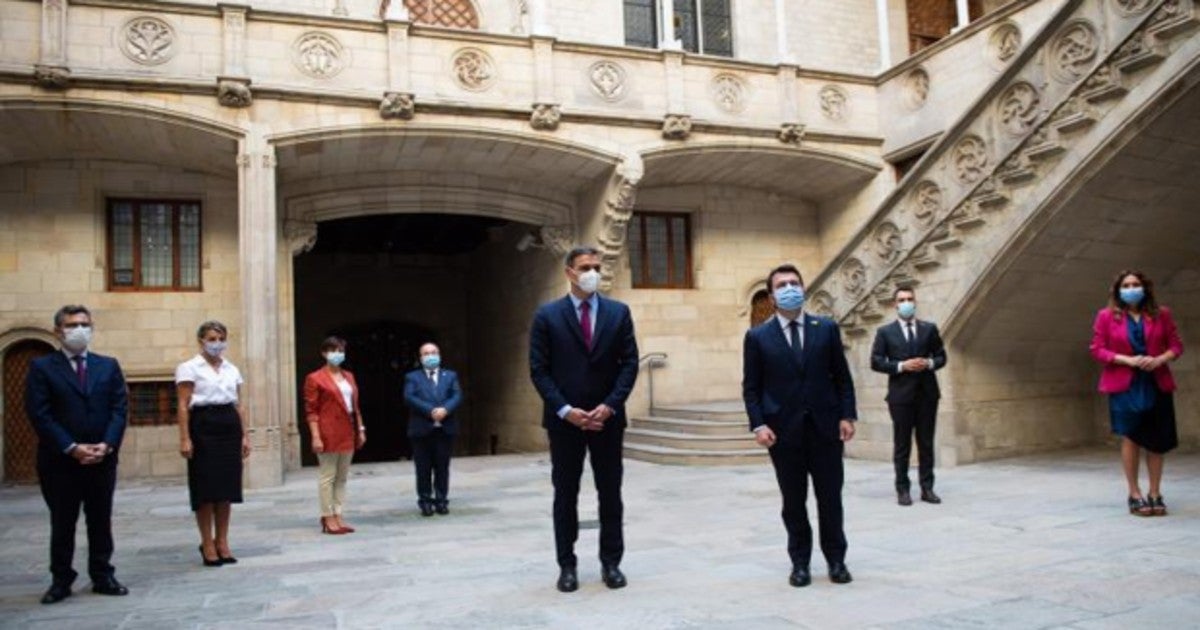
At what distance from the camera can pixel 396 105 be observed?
41.1 ft

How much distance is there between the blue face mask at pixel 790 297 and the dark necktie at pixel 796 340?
98 mm

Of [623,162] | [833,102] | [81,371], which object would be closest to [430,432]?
[81,371]

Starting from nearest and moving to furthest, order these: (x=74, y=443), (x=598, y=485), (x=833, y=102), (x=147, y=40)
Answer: (x=598, y=485), (x=74, y=443), (x=147, y=40), (x=833, y=102)

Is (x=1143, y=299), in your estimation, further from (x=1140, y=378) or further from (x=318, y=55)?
(x=318, y=55)

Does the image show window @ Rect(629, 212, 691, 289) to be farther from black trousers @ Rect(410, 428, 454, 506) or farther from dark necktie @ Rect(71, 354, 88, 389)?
A: dark necktie @ Rect(71, 354, 88, 389)

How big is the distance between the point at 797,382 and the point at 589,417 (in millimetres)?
1194

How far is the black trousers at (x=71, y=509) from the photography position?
545 cm

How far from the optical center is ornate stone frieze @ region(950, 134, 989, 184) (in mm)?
9984

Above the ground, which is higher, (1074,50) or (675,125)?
(675,125)

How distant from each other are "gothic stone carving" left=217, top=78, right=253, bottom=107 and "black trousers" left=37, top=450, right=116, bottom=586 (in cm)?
731

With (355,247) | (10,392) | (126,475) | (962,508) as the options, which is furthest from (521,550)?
(355,247)

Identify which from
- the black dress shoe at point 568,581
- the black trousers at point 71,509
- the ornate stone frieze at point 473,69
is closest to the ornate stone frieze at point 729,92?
the ornate stone frieze at point 473,69

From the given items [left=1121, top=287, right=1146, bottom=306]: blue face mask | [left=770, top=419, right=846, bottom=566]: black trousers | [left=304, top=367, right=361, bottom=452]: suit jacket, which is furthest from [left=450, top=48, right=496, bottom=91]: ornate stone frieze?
[left=770, top=419, right=846, bottom=566]: black trousers

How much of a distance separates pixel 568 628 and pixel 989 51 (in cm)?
1273
